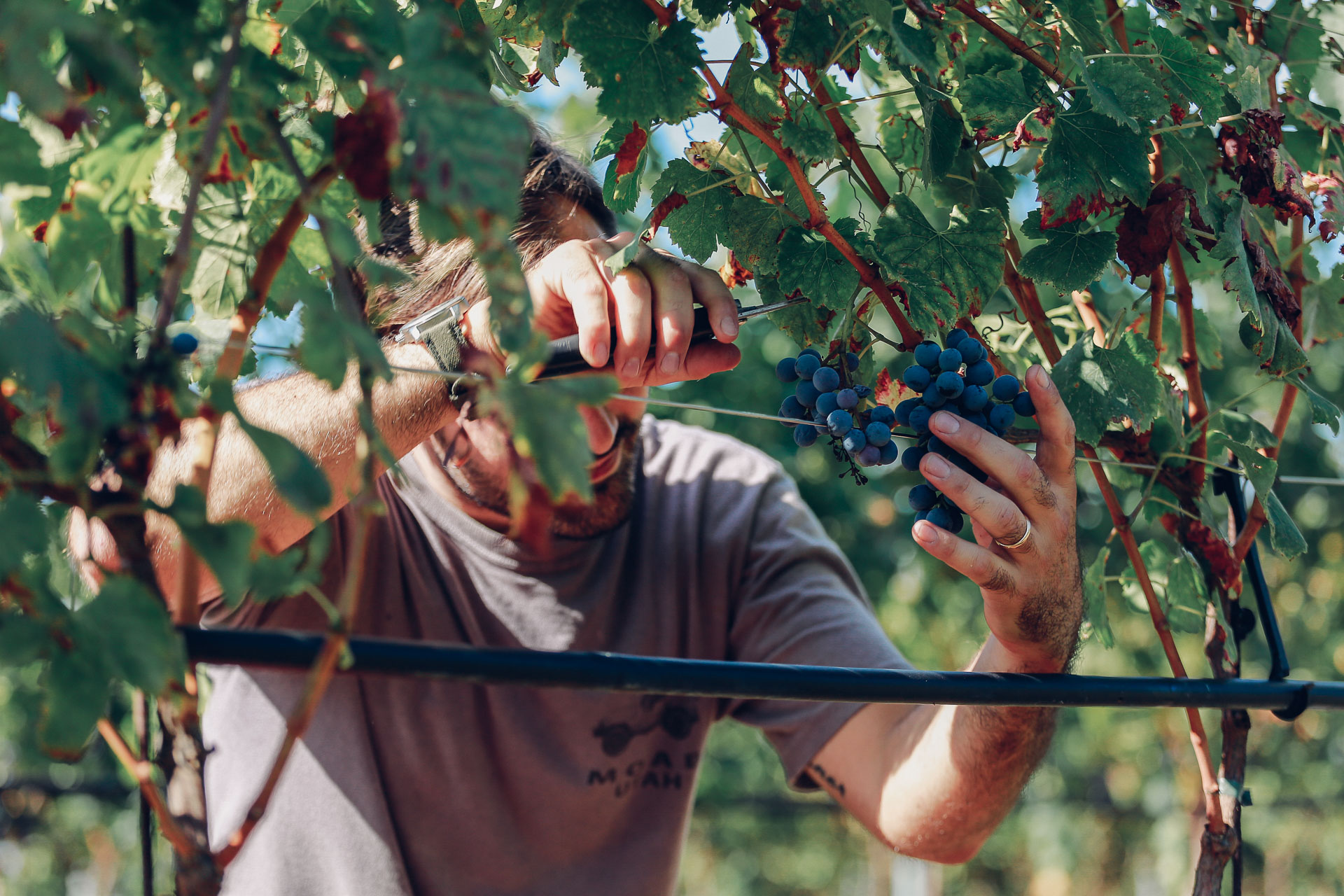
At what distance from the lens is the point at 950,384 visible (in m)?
0.88

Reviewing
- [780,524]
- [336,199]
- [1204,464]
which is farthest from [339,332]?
[780,524]

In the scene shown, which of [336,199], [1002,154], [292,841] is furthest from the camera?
[292,841]

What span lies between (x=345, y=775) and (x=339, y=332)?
1301 mm

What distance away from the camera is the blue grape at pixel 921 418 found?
908mm

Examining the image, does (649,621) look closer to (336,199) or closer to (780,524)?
(780,524)

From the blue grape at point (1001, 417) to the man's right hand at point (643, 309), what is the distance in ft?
0.86

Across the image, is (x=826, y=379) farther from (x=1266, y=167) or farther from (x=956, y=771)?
(x=956, y=771)

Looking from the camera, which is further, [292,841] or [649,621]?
[649,621]

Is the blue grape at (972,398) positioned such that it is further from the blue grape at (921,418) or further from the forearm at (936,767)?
the forearm at (936,767)

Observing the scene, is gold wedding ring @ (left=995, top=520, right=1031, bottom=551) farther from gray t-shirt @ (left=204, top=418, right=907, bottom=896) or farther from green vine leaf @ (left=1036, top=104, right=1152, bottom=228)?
gray t-shirt @ (left=204, top=418, right=907, bottom=896)

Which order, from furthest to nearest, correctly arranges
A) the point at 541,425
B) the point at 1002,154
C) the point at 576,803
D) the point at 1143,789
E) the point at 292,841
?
the point at 1143,789, the point at 576,803, the point at 292,841, the point at 1002,154, the point at 541,425

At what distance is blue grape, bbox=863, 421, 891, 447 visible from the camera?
90 cm

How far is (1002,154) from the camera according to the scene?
42.0 inches

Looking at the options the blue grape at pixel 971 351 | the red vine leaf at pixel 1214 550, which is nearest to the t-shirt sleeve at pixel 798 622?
the red vine leaf at pixel 1214 550
